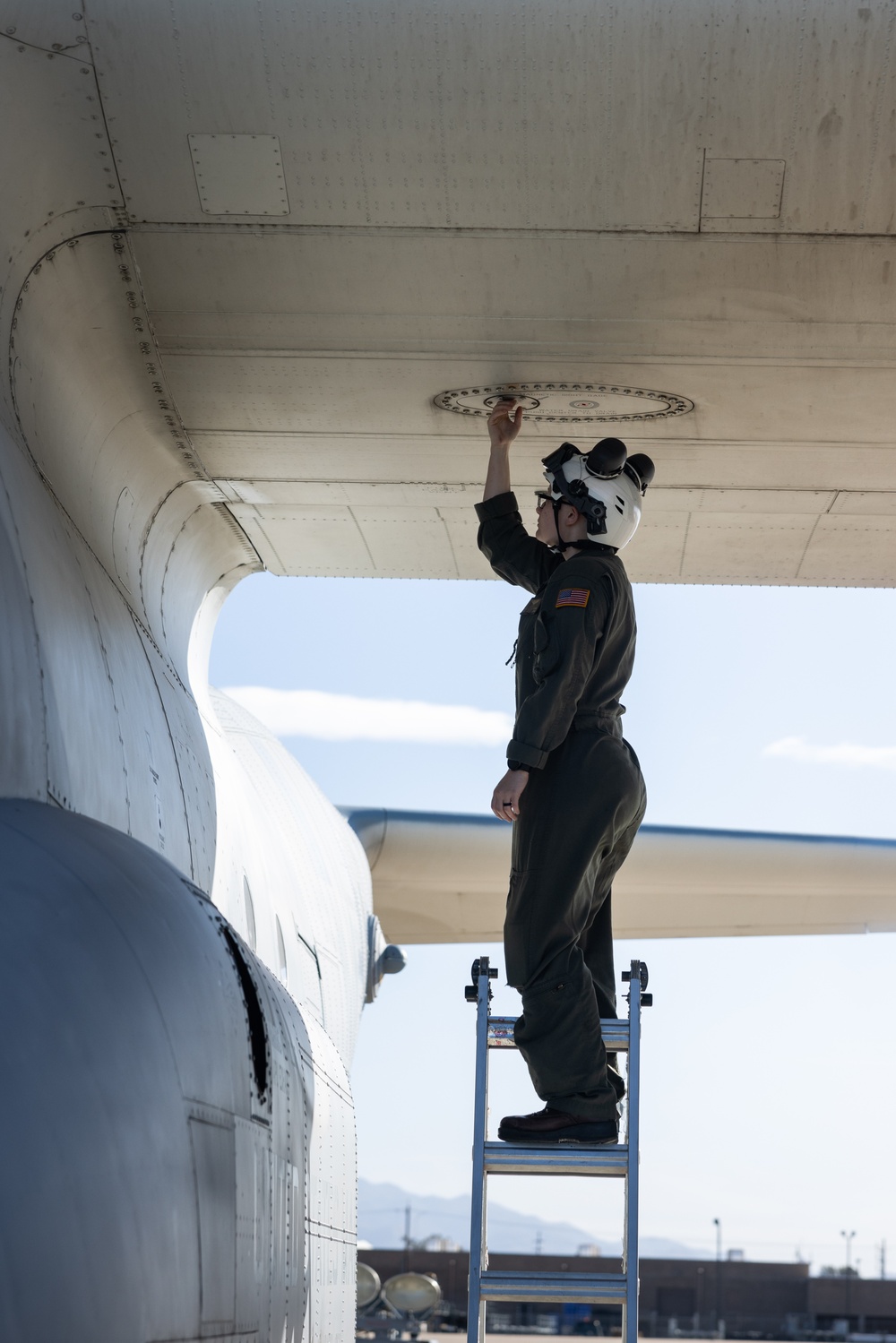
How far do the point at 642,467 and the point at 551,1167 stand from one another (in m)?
2.47

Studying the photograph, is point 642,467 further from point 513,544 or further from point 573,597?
point 573,597

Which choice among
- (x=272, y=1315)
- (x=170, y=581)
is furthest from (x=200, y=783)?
(x=272, y=1315)

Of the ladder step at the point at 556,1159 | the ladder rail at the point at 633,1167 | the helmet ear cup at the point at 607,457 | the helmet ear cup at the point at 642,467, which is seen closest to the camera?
the ladder rail at the point at 633,1167

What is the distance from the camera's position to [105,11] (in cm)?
418

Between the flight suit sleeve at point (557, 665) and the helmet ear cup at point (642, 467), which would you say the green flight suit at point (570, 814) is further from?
the helmet ear cup at point (642, 467)

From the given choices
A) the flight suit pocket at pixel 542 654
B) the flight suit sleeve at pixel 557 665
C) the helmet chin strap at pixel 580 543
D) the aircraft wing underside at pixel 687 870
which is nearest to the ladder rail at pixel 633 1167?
the flight suit sleeve at pixel 557 665

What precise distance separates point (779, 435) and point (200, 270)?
227 centimetres

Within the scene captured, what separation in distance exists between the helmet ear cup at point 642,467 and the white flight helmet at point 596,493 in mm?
17

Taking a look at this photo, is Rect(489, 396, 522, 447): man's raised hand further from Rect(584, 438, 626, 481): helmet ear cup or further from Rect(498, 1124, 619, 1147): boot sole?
Rect(498, 1124, 619, 1147): boot sole

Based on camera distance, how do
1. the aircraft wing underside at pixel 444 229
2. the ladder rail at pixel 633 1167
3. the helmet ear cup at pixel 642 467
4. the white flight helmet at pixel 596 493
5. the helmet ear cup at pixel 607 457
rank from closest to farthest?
the aircraft wing underside at pixel 444 229, the ladder rail at pixel 633 1167, the helmet ear cup at pixel 607 457, the white flight helmet at pixel 596 493, the helmet ear cup at pixel 642 467

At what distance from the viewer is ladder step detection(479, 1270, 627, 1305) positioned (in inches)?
177

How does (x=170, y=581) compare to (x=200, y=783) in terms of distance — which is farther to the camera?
(x=170, y=581)

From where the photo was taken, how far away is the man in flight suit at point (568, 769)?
4.98 metres

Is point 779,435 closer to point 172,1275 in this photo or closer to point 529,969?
point 529,969
